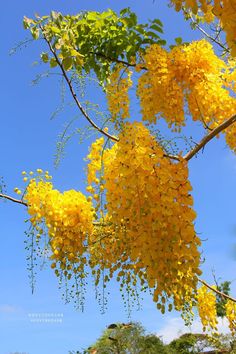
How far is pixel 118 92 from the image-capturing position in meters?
4.22

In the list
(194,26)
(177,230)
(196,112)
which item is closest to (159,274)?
(177,230)

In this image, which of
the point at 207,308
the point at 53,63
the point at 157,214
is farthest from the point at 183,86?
the point at 207,308

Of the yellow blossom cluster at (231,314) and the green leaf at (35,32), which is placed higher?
the green leaf at (35,32)

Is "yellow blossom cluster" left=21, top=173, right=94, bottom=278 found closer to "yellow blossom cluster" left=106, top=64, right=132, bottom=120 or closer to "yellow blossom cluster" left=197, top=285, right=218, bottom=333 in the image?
"yellow blossom cluster" left=106, top=64, right=132, bottom=120

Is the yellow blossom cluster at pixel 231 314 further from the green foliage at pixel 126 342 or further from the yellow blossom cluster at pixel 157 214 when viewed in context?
the green foliage at pixel 126 342

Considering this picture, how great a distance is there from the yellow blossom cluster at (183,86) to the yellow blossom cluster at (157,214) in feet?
4.06

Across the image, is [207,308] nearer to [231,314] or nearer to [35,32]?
[231,314]

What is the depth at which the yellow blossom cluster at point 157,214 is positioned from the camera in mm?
2617

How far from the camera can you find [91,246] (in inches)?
139

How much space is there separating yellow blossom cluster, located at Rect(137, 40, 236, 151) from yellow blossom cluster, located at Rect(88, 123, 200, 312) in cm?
124

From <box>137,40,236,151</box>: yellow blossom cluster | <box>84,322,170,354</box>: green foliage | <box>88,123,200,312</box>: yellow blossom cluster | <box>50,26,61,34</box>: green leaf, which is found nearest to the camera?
<box>88,123,200,312</box>: yellow blossom cluster

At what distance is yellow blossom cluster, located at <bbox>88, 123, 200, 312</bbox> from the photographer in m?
2.62

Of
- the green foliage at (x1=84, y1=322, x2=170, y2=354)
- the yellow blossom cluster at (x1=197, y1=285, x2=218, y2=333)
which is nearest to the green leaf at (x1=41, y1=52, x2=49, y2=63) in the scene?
the yellow blossom cluster at (x1=197, y1=285, x2=218, y2=333)

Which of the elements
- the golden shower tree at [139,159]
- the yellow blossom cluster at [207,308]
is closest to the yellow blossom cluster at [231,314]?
the yellow blossom cluster at [207,308]
